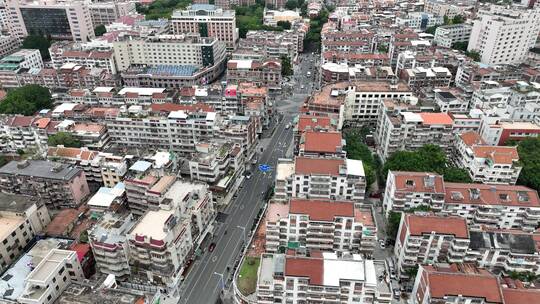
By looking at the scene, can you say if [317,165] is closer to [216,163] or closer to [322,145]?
[322,145]

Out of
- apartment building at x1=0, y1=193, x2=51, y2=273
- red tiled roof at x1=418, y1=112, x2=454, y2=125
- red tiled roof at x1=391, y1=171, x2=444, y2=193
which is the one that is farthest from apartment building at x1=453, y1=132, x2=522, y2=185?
apartment building at x1=0, y1=193, x2=51, y2=273

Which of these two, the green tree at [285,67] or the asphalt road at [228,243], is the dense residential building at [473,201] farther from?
the green tree at [285,67]

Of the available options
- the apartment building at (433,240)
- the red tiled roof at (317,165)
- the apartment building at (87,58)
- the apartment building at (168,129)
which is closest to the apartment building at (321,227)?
the apartment building at (433,240)

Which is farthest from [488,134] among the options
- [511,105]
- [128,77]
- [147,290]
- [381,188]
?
[128,77]

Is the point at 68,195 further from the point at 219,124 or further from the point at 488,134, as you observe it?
the point at 488,134

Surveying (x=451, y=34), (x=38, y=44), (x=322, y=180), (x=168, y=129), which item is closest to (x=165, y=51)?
(x=168, y=129)
